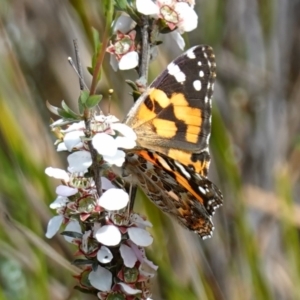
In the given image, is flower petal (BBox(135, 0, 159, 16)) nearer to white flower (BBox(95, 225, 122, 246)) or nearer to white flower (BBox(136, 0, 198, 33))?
white flower (BBox(136, 0, 198, 33))

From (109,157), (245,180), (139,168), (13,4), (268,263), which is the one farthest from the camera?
(245,180)

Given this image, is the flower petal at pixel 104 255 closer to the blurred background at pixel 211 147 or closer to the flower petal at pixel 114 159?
the flower petal at pixel 114 159

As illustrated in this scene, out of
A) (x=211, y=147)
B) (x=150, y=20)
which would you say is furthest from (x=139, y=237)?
(x=211, y=147)

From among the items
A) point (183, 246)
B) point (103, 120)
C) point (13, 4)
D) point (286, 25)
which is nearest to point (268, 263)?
point (183, 246)

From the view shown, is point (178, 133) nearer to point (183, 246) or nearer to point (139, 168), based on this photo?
point (139, 168)

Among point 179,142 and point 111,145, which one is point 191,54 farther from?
point 111,145

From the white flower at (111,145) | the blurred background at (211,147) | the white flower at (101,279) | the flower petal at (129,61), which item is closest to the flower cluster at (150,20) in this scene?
the flower petal at (129,61)
